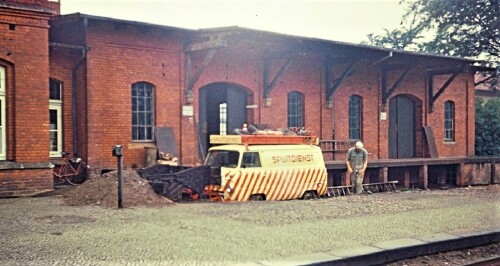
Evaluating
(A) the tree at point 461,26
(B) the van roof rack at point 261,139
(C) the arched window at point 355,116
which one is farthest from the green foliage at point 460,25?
(B) the van roof rack at point 261,139

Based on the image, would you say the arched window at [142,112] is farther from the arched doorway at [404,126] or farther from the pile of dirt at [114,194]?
the arched doorway at [404,126]

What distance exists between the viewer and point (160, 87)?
1830cm

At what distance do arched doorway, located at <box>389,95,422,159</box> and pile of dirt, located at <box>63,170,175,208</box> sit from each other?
15.7 metres

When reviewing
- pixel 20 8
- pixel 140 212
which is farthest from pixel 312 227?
pixel 20 8

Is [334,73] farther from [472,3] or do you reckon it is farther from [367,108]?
[472,3]

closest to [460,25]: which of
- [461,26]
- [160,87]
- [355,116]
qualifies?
[461,26]

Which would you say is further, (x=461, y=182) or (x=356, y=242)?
(x=461, y=182)

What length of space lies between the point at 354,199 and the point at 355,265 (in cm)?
700

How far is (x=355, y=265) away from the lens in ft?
25.3

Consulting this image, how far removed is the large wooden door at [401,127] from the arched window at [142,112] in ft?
40.9

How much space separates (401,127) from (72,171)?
15.9 metres

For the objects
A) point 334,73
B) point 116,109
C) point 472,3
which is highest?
point 472,3

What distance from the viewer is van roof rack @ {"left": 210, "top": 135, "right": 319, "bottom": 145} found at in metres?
15.0

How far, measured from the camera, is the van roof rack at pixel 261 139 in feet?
49.2
